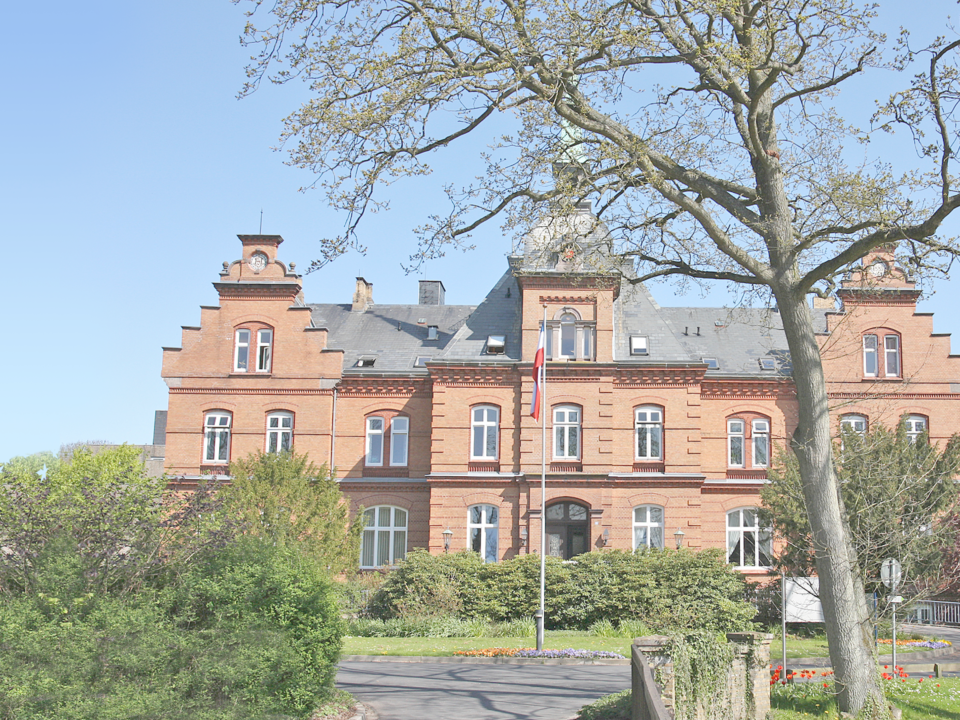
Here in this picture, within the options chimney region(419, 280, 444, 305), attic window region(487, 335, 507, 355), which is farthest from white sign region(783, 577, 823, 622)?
chimney region(419, 280, 444, 305)

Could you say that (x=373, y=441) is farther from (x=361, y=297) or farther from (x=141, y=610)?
(x=141, y=610)

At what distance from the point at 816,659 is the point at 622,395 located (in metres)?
14.2

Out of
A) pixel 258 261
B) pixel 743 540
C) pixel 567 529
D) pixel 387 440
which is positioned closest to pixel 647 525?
pixel 567 529

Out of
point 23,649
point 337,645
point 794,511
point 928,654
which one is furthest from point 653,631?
point 23,649

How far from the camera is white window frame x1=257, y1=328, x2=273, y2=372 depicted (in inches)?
1361

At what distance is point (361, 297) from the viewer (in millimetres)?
39125

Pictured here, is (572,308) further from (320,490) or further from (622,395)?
(320,490)

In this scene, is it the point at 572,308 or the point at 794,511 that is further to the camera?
the point at 572,308

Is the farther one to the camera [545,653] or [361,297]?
[361,297]

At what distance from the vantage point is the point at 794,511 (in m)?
24.3

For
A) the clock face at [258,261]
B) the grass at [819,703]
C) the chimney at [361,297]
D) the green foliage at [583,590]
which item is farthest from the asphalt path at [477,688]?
the chimney at [361,297]

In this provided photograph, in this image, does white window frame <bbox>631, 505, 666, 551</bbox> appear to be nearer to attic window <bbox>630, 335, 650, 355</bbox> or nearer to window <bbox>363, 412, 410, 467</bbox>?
attic window <bbox>630, 335, 650, 355</bbox>

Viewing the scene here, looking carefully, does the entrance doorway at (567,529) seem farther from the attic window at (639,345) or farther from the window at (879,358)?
the window at (879,358)

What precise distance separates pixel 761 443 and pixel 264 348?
17.7 m
